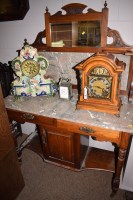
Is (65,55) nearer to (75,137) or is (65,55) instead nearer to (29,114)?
(29,114)

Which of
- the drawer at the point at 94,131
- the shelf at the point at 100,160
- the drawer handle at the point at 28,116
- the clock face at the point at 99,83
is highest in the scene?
the clock face at the point at 99,83

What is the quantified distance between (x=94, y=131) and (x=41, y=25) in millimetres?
1437

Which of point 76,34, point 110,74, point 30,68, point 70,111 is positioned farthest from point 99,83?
point 30,68

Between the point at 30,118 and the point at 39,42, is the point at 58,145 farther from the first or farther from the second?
the point at 39,42

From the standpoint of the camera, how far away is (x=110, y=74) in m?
1.58

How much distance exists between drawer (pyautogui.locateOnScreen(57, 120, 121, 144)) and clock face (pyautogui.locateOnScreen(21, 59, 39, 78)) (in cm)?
71

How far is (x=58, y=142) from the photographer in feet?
6.63

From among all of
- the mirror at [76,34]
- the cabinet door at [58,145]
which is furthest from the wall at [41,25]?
the cabinet door at [58,145]

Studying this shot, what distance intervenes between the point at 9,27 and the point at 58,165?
6.59 ft

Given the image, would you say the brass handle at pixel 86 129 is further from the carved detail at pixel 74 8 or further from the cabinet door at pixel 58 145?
the carved detail at pixel 74 8

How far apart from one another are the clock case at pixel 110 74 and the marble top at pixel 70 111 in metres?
0.06

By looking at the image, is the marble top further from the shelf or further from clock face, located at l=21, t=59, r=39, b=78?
the shelf

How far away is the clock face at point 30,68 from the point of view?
79.4 inches

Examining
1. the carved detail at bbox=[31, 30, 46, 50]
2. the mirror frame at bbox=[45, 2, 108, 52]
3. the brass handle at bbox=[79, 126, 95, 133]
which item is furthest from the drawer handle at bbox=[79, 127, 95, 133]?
the carved detail at bbox=[31, 30, 46, 50]
